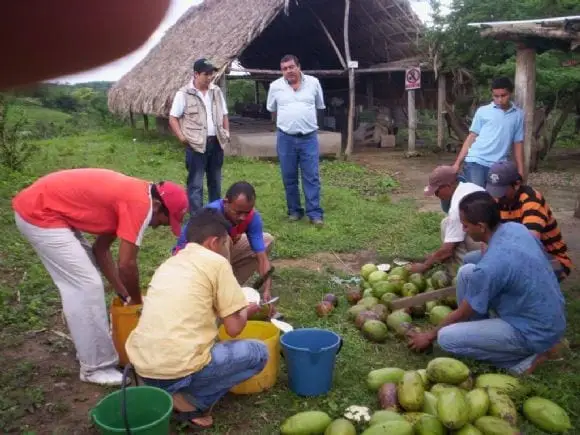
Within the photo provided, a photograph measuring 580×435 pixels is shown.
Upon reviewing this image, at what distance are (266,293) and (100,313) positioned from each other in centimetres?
124

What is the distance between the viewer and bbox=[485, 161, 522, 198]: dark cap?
4.53m

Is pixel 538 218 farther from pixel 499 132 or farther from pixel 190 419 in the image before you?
Answer: pixel 190 419

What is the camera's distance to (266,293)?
448 centimetres

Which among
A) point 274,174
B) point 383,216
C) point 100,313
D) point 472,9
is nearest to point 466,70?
point 472,9

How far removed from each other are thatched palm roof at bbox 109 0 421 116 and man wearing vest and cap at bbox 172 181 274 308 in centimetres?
747

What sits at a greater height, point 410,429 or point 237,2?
point 237,2

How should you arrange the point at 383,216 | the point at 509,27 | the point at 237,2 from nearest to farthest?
the point at 509,27, the point at 383,216, the point at 237,2

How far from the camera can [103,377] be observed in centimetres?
384

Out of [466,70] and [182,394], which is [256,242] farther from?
[466,70]

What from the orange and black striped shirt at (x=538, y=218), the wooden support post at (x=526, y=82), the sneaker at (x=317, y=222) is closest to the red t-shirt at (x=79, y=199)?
the orange and black striped shirt at (x=538, y=218)

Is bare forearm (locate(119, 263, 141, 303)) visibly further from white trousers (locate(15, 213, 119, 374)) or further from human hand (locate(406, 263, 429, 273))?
human hand (locate(406, 263, 429, 273))

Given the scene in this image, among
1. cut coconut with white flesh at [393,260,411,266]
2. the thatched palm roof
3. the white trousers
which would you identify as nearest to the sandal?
the white trousers

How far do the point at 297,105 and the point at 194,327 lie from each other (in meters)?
4.62

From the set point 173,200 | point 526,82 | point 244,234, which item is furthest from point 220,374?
point 526,82
